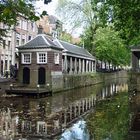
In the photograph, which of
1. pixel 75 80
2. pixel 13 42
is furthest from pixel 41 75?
pixel 13 42

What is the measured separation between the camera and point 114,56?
3009 inches

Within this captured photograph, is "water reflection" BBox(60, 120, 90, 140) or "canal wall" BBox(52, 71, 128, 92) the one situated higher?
"canal wall" BBox(52, 71, 128, 92)

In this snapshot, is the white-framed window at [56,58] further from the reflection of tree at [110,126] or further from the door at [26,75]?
the reflection of tree at [110,126]

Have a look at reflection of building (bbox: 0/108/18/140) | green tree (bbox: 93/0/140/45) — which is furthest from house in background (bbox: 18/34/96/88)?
reflection of building (bbox: 0/108/18/140)

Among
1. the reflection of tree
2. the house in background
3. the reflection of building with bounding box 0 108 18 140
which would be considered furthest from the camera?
the house in background

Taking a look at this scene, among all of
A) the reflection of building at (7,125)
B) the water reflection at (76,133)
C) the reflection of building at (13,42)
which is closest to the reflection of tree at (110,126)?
the water reflection at (76,133)

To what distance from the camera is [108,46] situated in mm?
70250

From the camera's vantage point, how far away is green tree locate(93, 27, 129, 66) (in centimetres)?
6539

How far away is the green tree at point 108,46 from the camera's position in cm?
6539

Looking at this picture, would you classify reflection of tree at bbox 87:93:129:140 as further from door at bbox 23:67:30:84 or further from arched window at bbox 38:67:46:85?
door at bbox 23:67:30:84

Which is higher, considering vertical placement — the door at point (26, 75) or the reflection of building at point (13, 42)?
the reflection of building at point (13, 42)

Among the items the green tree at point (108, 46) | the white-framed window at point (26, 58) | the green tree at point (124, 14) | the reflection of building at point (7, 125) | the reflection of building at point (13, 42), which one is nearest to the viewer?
the reflection of building at point (7, 125)

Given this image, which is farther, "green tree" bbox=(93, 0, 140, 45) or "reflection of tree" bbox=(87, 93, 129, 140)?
"green tree" bbox=(93, 0, 140, 45)

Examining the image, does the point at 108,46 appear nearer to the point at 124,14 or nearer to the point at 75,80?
the point at 75,80
